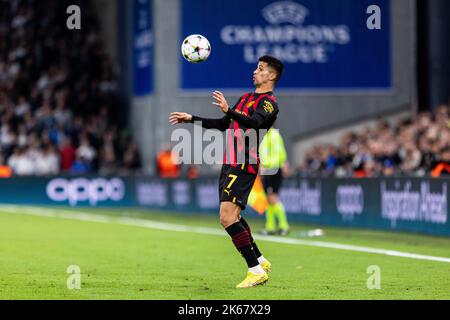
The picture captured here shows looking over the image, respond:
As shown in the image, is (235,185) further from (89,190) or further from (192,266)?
(89,190)

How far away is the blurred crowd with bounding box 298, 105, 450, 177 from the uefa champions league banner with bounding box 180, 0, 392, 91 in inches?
207

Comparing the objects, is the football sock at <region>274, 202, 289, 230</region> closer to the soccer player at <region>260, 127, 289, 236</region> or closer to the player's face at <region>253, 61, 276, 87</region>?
the soccer player at <region>260, 127, 289, 236</region>

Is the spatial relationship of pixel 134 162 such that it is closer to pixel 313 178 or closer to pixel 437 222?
pixel 313 178

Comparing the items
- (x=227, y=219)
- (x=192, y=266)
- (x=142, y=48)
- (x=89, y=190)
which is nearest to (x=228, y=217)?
(x=227, y=219)

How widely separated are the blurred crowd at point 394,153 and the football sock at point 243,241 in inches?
370

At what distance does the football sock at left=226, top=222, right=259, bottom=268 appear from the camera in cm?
1227

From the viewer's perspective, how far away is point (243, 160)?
1238 cm

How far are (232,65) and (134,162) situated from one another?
4.50 m

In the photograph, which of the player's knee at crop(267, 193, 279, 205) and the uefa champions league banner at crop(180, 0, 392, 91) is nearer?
the player's knee at crop(267, 193, 279, 205)

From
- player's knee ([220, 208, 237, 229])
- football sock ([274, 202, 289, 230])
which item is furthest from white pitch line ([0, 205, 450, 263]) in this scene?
player's knee ([220, 208, 237, 229])

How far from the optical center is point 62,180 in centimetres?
3291
